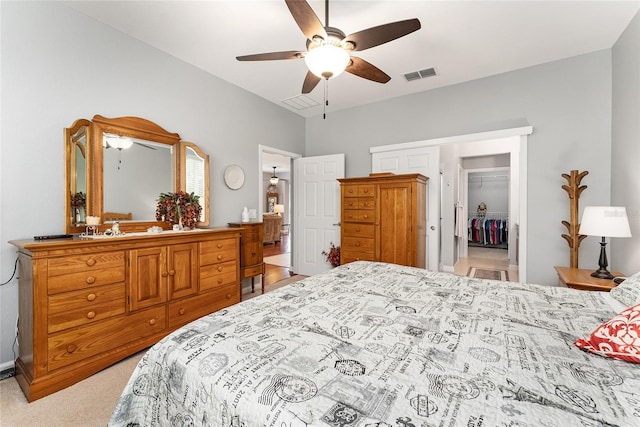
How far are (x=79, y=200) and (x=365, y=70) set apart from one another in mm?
2706

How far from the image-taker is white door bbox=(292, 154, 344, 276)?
4.64 metres

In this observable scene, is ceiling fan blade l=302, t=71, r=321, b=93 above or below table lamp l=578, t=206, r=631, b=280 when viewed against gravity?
above

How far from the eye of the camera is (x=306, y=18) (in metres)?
1.67

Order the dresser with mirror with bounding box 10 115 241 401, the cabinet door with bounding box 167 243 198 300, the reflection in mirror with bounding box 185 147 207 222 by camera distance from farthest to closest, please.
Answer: the reflection in mirror with bounding box 185 147 207 222, the cabinet door with bounding box 167 243 198 300, the dresser with mirror with bounding box 10 115 241 401

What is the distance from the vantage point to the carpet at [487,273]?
4682mm

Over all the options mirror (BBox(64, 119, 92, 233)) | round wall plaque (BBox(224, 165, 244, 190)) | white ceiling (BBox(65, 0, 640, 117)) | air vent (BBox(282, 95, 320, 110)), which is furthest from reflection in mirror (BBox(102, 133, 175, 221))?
air vent (BBox(282, 95, 320, 110))

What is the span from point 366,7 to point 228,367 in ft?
8.96

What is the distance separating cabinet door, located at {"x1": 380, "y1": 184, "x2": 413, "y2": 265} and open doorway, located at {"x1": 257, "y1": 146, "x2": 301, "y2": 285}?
185 centimetres

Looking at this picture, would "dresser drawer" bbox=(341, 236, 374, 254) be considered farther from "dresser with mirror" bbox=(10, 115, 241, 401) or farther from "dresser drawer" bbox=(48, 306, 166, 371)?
"dresser drawer" bbox=(48, 306, 166, 371)

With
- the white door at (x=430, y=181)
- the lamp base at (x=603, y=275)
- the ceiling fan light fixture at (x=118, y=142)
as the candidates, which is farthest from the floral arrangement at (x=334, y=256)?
the ceiling fan light fixture at (x=118, y=142)

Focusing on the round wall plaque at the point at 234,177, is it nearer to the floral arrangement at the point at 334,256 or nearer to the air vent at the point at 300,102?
the air vent at the point at 300,102

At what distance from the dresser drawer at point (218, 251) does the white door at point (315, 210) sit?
1934mm

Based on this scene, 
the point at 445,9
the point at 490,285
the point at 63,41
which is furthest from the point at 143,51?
the point at 490,285

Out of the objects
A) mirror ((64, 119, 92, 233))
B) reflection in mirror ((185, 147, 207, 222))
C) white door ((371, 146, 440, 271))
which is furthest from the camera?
white door ((371, 146, 440, 271))
